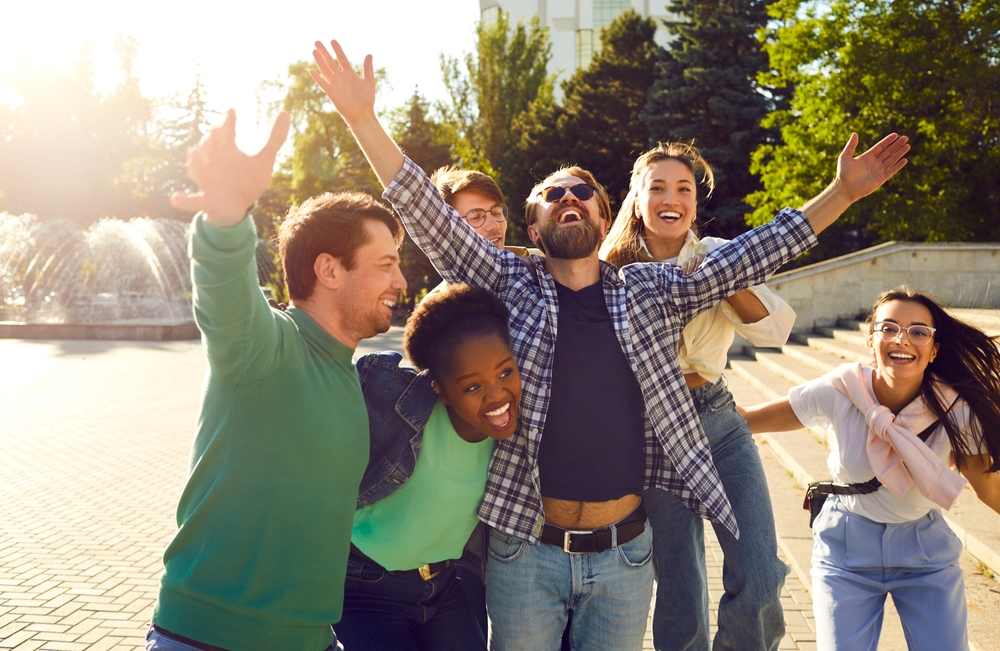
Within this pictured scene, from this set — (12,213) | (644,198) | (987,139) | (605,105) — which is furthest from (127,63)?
(644,198)

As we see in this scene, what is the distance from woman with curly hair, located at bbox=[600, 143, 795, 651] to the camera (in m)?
3.10

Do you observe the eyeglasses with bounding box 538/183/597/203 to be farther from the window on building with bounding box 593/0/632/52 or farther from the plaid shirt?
the window on building with bounding box 593/0/632/52

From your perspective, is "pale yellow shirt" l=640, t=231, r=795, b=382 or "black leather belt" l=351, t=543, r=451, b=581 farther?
"pale yellow shirt" l=640, t=231, r=795, b=382

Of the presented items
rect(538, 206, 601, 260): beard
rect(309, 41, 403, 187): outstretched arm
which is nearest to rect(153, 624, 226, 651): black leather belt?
rect(309, 41, 403, 187): outstretched arm

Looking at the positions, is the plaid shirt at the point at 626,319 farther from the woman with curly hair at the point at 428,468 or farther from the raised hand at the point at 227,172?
the raised hand at the point at 227,172

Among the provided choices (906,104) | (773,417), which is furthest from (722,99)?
(773,417)

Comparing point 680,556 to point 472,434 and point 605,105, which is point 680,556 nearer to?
point 472,434

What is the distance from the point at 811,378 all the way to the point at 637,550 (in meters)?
8.21

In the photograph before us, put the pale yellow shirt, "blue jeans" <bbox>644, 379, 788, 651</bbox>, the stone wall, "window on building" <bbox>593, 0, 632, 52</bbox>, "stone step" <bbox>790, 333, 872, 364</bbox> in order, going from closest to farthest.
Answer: "blue jeans" <bbox>644, 379, 788, 651</bbox> < the pale yellow shirt < "stone step" <bbox>790, 333, 872, 364</bbox> < the stone wall < "window on building" <bbox>593, 0, 632, 52</bbox>

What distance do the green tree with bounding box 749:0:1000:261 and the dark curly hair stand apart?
1532 cm

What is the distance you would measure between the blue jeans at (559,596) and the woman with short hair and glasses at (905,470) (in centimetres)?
89

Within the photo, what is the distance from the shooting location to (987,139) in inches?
632

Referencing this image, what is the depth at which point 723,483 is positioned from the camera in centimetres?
334

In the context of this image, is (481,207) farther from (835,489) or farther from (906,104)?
(906,104)
